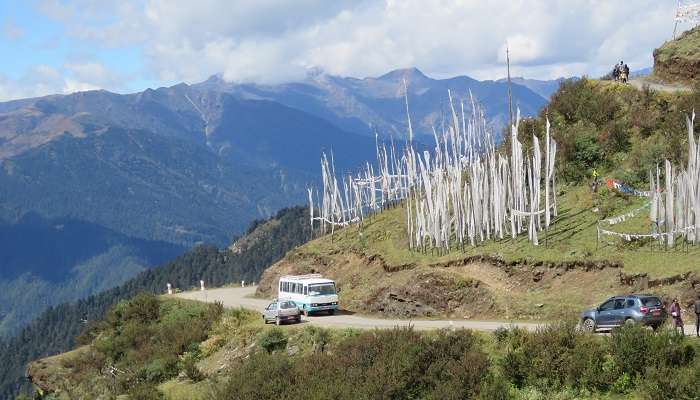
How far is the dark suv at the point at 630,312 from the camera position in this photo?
26562 millimetres

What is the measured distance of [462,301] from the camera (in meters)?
38.4

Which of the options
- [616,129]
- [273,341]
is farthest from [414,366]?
[616,129]

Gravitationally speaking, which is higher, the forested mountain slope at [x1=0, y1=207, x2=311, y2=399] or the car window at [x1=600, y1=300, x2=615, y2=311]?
the car window at [x1=600, y1=300, x2=615, y2=311]

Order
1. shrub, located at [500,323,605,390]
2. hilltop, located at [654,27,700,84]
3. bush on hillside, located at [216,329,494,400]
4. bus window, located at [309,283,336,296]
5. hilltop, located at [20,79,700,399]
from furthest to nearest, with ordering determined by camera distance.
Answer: hilltop, located at [654,27,700,84] < bus window, located at [309,283,336,296] < bush on hillside, located at [216,329,494,400] < hilltop, located at [20,79,700,399] < shrub, located at [500,323,605,390]

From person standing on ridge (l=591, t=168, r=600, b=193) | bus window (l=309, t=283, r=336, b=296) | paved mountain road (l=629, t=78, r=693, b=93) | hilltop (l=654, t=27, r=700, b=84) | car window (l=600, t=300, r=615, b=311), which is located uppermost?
hilltop (l=654, t=27, r=700, b=84)

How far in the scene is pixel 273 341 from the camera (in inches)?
1431

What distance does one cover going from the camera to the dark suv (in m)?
26.6

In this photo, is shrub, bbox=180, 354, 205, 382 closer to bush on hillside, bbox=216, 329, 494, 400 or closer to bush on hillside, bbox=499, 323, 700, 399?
bush on hillside, bbox=216, 329, 494, 400

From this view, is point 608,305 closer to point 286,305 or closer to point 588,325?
point 588,325

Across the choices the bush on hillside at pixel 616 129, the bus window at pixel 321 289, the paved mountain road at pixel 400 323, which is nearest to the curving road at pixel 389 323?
the paved mountain road at pixel 400 323

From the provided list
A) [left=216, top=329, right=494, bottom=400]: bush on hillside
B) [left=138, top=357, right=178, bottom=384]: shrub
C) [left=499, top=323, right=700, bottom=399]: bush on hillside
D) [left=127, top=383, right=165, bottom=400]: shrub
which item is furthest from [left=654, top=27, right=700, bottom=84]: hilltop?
[left=127, top=383, right=165, bottom=400]: shrub

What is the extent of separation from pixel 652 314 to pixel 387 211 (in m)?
43.0

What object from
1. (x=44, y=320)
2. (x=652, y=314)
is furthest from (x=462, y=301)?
A: (x=44, y=320)

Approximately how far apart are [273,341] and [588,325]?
47.5ft
